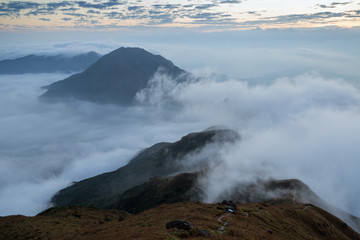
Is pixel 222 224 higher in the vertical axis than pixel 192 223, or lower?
lower

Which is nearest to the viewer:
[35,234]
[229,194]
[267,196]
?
[35,234]

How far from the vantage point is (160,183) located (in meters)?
148

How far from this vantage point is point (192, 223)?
42062 millimetres

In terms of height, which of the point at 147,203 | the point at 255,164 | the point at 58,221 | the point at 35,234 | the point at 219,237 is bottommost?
the point at 255,164

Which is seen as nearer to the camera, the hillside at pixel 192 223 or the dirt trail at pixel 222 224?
the hillside at pixel 192 223

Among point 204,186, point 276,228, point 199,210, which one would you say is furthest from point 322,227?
point 204,186

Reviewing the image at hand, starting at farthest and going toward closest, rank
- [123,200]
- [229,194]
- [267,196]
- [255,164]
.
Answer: [255,164] < [123,200] < [229,194] < [267,196]

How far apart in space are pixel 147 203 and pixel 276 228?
3617 inches

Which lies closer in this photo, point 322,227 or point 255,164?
point 322,227

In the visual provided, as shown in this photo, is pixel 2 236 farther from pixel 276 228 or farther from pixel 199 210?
pixel 276 228

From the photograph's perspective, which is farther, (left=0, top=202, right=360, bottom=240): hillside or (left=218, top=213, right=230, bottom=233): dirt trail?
(left=218, top=213, right=230, bottom=233): dirt trail

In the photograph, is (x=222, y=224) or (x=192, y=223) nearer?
(x=192, y=223)

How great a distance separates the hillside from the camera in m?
39.2

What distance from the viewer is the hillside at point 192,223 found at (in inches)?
1545
